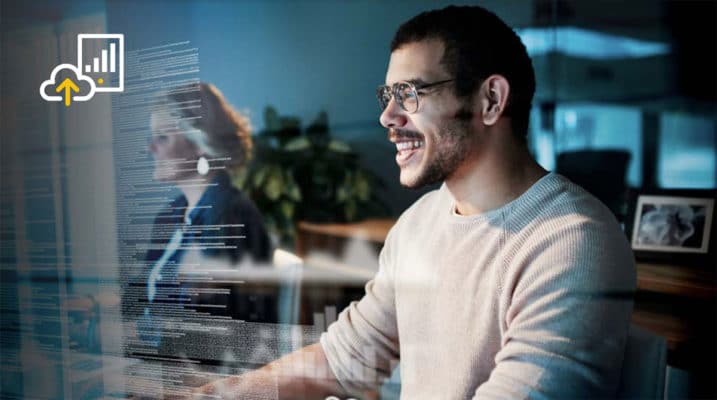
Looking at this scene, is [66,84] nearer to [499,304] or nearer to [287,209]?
[287,209]

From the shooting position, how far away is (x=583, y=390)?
2.99 feet

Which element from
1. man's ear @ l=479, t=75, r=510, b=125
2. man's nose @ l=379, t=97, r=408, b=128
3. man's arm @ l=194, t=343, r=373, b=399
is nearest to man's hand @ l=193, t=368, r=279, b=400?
man's arm @ l=194, t=343, r=373, b=399

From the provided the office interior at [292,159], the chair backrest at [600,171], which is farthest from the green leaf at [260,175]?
the chair backrest at [600,171]

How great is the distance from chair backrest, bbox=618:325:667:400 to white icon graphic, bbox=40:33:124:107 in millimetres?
980

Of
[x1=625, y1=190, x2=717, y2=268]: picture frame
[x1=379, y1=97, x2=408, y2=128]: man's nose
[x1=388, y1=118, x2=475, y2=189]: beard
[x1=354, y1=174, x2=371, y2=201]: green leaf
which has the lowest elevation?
[x1=625, y1=190, x2=717, y2=268]: picture frame

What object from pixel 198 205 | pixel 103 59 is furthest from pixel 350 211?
pixel 103 59

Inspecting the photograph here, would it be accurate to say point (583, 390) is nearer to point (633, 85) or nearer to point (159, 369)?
point (633, 85)

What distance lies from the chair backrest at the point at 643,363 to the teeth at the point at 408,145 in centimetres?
39

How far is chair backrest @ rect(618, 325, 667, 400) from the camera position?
Result: 93 cm

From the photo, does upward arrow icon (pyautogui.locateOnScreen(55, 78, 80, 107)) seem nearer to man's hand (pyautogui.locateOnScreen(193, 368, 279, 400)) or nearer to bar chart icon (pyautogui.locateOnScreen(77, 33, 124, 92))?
bar chart icon (pyautogui.locateOnScreen(77, 33, 124, 92))

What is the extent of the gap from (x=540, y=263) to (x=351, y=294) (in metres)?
0.34

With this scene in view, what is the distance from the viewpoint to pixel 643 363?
0.94 meters

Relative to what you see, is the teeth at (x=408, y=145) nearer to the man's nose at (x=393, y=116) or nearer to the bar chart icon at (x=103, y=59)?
the man's nose at (x=393, y=116)

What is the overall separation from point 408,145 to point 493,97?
0.49 feet
